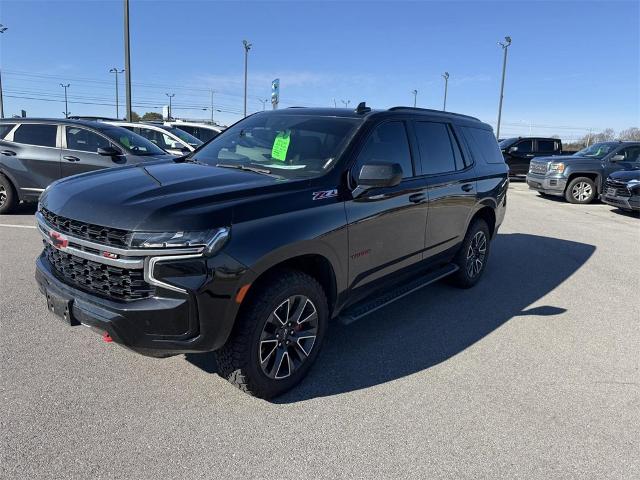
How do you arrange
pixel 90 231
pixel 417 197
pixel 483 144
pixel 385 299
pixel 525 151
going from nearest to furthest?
1. pixel 90 231
2. pixel 385 299
3. pixel 417 197
4. pixel 483 144
5. pixel 525 151

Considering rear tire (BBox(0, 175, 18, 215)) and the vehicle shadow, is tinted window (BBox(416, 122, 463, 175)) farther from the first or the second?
rear tire (BBox(0, 175, 18, 215))

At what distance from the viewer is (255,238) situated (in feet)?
8.96

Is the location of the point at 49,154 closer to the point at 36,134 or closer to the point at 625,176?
the point at 36,134

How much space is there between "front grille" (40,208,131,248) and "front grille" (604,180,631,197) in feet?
40.4

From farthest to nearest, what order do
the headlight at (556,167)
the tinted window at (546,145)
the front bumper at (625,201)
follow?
the tinted window at (546,145) < the headlight at (556,167) < the front bumper at (625,201)

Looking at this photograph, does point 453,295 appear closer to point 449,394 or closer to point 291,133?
point 449,394

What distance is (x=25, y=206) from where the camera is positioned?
9.59 metres

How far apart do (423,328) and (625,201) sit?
9.85 meters

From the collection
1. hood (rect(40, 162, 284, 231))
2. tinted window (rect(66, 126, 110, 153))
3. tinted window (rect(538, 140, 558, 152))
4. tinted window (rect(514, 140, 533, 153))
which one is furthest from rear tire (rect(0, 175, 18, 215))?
tinted window (rect(538, 140, 558, 152))

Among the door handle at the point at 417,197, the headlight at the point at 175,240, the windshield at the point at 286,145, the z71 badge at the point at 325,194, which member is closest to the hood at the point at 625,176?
the door handle at the point at 417,197

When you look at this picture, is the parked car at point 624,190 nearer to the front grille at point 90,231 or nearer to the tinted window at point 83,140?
the tinted window at point 83,140

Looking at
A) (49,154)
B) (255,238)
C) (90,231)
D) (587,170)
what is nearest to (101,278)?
(90,231)

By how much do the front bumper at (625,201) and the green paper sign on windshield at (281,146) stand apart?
35.1 ft

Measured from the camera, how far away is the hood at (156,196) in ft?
8.43
